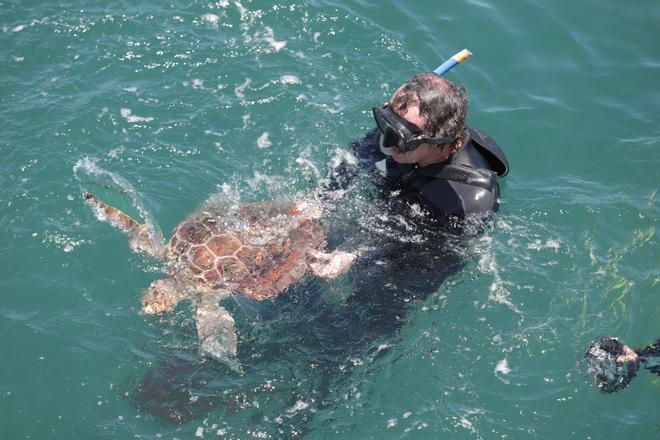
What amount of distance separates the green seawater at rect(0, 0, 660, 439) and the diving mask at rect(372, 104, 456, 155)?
0.91 meters

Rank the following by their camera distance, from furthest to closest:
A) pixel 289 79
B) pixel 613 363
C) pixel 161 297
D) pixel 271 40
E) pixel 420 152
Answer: pixel 271 40, pixel 289 79, pixel 161 297, pixel 613 363, pixel 420 152

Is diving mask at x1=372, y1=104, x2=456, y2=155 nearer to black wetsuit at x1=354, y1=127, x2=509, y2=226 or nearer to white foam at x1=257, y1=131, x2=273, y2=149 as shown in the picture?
black wetsuit at x1=354, y1=127, x2=509, y2=226

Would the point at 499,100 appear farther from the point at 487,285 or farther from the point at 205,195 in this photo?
the point at 205,195

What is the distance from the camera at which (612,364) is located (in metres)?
5.20

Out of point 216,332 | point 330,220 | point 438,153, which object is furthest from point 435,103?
point 216,332

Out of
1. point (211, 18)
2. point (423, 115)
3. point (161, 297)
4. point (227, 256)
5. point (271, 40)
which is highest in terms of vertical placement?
point (423, 115)

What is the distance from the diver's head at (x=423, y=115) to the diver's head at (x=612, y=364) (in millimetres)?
2307

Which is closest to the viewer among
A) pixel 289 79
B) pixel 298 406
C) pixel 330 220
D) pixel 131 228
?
pixel 298 406

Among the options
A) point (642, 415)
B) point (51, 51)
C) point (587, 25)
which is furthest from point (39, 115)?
point (587, 25)

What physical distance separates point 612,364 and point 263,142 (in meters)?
4.24

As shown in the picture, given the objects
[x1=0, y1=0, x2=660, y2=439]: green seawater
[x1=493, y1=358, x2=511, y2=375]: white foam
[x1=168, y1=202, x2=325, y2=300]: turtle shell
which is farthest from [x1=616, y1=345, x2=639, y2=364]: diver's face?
[x1=168, y1=202, x2=325, y2=300]: turtle shell

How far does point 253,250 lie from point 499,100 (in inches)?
161

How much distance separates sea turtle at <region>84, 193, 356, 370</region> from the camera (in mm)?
5291

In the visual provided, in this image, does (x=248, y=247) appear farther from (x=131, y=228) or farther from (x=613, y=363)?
(x=613, y=363)
